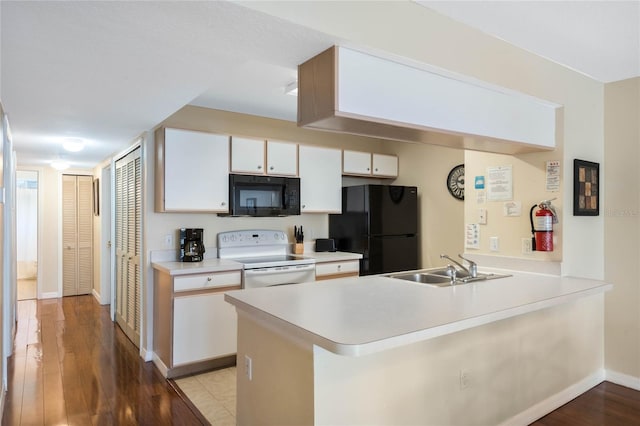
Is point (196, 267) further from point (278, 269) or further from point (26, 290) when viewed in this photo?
point (26, 290)

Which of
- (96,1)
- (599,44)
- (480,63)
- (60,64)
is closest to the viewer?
(96,1)

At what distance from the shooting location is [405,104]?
6.72ft

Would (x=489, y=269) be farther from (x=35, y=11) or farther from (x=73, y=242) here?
(x=73, y=242)

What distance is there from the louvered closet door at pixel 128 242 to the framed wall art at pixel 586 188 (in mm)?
3639

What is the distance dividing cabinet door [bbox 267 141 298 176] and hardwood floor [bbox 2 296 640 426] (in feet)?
6.87

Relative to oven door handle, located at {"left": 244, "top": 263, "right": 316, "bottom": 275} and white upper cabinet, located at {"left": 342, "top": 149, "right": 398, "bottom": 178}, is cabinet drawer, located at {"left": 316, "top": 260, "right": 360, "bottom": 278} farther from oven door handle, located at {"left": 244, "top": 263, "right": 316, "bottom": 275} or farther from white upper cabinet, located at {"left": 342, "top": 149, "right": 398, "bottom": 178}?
white upper cabinet, located at {"left": 342, "top": 149, "right": 398, "bottom": 178}

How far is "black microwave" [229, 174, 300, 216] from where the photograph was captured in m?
3.78

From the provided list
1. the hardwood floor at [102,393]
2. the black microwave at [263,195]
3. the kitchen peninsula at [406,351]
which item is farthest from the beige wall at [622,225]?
the black microwave at [263,195]

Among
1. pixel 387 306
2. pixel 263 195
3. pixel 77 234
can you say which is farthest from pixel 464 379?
pixel 77 234

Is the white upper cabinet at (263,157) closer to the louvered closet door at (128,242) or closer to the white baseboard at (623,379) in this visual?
the louvered closet door at (128,242)

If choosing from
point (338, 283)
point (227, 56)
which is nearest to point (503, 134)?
point (338, 283)

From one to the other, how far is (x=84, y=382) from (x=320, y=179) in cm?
277

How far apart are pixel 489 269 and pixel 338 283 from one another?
1.39m

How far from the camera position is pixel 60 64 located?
6.83 feet
